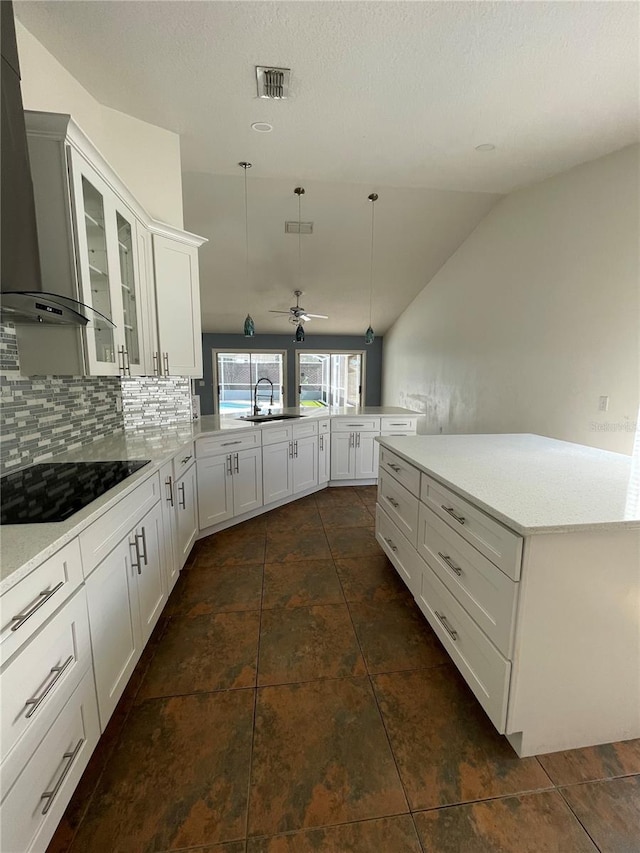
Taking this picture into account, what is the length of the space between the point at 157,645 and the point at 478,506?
1.64 metres

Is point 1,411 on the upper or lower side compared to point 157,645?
upper

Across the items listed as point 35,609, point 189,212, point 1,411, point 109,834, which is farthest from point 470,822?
point 189,212

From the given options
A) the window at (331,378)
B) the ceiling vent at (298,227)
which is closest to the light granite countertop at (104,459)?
the ceiling vent at (298,227)

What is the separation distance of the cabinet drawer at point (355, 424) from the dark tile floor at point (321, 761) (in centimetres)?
227

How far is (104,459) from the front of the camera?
1.81m

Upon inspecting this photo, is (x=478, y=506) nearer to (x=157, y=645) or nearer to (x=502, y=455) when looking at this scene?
(x=502, y=455)

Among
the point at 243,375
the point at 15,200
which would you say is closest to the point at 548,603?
the point at 15,200

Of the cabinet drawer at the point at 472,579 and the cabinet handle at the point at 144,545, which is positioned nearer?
the cabinet drawer at the point at 472,579

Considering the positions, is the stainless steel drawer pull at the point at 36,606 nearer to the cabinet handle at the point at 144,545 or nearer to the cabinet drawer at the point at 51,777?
the cabinet drawer at the point at 51,777

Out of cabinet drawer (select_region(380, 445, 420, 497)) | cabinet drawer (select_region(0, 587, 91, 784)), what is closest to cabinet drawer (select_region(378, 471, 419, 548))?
cabinet drawer (select_region(380, 445, 420, 497))

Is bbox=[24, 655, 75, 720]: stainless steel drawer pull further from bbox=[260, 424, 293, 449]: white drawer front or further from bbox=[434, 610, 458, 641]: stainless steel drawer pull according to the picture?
bbox=[260, 424, 293, 449]: white drawer front

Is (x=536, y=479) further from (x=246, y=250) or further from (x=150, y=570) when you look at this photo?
(x=246, y=250)

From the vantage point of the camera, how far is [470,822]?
3.48ft

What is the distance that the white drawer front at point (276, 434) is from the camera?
Result: 10.5 ft
